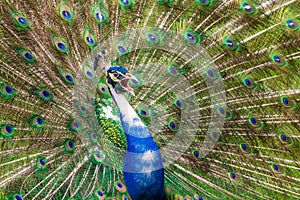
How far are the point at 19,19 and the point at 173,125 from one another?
47.0 inches

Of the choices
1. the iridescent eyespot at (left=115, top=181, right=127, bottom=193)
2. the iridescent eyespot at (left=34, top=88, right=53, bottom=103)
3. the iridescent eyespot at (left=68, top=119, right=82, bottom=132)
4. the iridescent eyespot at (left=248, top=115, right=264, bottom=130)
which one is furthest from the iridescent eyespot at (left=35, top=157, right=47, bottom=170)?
the iridescent eyespot at (left=248, top=115, right=264, bottom=130)

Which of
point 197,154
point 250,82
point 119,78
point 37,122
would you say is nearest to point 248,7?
point 250,82

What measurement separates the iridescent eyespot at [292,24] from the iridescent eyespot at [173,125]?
3.04 ft

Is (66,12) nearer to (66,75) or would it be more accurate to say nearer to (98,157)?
(66,75)

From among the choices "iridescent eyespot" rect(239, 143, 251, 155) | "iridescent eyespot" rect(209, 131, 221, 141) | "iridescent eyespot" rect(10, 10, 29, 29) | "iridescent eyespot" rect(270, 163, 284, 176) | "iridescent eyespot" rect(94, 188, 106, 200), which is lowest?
"iridescent eyespot" rect(94, 188, 106, 200)

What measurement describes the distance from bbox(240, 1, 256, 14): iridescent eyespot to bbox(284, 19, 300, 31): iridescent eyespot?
0.20m

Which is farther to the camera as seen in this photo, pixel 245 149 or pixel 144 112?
pixel 144 112

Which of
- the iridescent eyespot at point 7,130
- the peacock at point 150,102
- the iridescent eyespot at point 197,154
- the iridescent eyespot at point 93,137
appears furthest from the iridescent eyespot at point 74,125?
the iridescent eyespot at point 197,154

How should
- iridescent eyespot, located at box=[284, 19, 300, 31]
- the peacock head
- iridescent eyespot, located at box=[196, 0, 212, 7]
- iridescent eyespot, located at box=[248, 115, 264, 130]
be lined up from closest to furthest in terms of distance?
the peacock head
iridescent eyespot, located at box=[284, 19, 300, 31]
iridescent eyespot, located at box=[196, 0, 212, 7]
iridescent eyespot, located at box=[248, 115, 264, 130]

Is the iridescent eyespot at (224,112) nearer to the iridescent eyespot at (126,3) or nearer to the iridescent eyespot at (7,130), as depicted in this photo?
the iridescent eyespot at (126,3)

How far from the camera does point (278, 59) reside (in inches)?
140

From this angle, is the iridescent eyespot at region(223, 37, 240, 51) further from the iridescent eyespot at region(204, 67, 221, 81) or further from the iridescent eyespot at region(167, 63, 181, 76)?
the iridescent eyespot at region(167, 63, 181, 76)

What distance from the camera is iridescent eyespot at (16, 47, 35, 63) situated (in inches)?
150

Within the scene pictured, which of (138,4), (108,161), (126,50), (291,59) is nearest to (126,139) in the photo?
(108,161)
